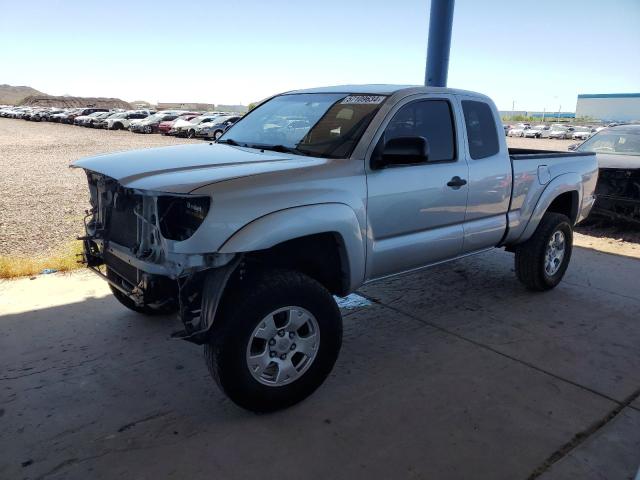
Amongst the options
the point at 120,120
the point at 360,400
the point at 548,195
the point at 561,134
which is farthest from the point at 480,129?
the point at 561,134

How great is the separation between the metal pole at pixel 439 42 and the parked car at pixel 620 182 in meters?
2.68

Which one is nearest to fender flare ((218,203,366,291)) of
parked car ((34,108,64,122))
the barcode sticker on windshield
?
the barcode sticker on windshield

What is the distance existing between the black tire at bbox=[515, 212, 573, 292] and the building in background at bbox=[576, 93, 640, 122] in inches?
4350

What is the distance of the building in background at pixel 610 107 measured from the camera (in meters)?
102

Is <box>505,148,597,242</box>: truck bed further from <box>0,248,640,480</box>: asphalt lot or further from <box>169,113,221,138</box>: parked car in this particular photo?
<box>169,113,221,138</box>: parked car

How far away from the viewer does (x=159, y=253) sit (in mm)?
2857

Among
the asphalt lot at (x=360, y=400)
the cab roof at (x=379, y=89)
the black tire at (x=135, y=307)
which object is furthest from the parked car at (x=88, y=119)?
the cab roof at (x=379, y=89)

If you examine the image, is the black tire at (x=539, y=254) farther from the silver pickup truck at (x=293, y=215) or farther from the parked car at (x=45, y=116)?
the parked car at (x=45, y=116)

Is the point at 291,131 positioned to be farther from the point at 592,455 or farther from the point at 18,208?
the point at 18,208

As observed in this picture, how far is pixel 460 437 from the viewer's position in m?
2.82

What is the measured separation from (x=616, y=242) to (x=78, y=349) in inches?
290

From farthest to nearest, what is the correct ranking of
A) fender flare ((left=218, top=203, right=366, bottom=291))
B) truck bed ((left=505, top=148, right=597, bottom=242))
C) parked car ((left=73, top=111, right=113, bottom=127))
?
1. parked car ((left=73, top=111, right=113, bottom=127))
2. truck bed ((left=505, top=148, right=597, bottom=242))
3. fender flare ((left=218, top=203, right=366, bottom=291))

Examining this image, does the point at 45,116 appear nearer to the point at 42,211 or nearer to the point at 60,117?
the point at 60,117

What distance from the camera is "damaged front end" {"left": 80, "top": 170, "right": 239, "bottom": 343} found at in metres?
2.73
